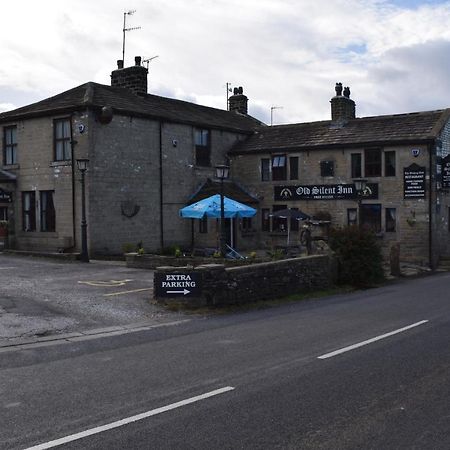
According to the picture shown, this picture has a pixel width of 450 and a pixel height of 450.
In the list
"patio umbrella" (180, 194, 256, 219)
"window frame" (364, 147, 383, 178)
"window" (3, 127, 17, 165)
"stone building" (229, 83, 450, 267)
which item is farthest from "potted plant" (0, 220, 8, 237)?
"window frame" (364, 147, 383, 178)

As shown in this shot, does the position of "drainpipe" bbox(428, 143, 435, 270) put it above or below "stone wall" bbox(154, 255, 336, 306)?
above

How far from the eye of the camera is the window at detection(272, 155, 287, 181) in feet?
103

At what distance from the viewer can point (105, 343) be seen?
977cm

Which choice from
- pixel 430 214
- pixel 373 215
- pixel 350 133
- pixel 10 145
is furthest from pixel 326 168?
pixel 10 145

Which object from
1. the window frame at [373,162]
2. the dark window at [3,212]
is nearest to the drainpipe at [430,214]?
the window frame at [373,162]

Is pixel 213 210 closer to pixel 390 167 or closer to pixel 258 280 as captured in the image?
pixel 258 280

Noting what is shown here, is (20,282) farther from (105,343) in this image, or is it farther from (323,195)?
(323,195)

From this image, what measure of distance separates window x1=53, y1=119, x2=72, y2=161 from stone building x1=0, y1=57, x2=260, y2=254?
0.14 feet

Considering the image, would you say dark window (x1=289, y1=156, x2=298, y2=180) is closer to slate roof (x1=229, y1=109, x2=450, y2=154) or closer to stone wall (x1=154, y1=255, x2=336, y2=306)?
slate roof (x1=229, y1=109, x2=450, y2=154)

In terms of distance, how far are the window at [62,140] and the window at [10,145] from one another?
9.34ft

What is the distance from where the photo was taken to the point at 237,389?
684 cm

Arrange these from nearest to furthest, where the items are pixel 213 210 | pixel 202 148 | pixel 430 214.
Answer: pixel 213 210 → pixel 430 214 → pixel 202 148

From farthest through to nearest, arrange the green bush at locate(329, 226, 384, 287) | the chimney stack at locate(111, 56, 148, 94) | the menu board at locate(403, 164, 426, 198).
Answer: the chimney stack at locate(111, 56, 148, 94) < the menu board at locate(403, 164, 426, 198) < the green bush at locate(329, 226, 384, 287)

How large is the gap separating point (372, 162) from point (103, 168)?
1304cm
